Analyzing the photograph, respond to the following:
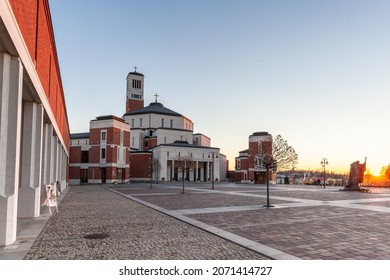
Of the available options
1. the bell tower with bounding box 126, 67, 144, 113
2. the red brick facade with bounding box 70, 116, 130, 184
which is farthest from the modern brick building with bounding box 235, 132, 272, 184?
the bell tower with bounding box 126, 67, 144, 113

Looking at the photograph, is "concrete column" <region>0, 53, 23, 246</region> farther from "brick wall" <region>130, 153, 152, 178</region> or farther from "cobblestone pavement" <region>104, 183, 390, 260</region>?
"brick wall" <region>130, 153, 152, 178</region>

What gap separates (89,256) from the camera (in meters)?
6.46

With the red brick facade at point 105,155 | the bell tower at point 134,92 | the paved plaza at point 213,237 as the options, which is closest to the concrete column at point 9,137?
the paved plaza at point 213,237

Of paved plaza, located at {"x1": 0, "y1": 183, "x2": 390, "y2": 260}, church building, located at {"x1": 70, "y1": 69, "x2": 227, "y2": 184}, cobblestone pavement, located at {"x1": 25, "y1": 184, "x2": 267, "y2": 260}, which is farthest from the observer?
church building, located at {"x1": 70, "y1": 69, "x2": 227, "y2": 184}

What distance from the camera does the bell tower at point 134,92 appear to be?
275 feet

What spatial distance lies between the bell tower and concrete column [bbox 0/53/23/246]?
253 ft

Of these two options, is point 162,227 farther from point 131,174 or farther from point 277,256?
point 131,174

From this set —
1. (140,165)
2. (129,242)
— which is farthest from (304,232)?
(140,165)

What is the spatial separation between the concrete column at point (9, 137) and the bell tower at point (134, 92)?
77.2m

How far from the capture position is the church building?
54406 mm

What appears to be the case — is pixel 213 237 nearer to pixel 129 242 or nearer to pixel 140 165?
pixel 129 242

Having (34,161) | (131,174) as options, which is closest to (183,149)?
(131,174)

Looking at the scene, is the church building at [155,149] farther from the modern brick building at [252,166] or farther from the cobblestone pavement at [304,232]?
the cobblestone pavement at [304,232]
